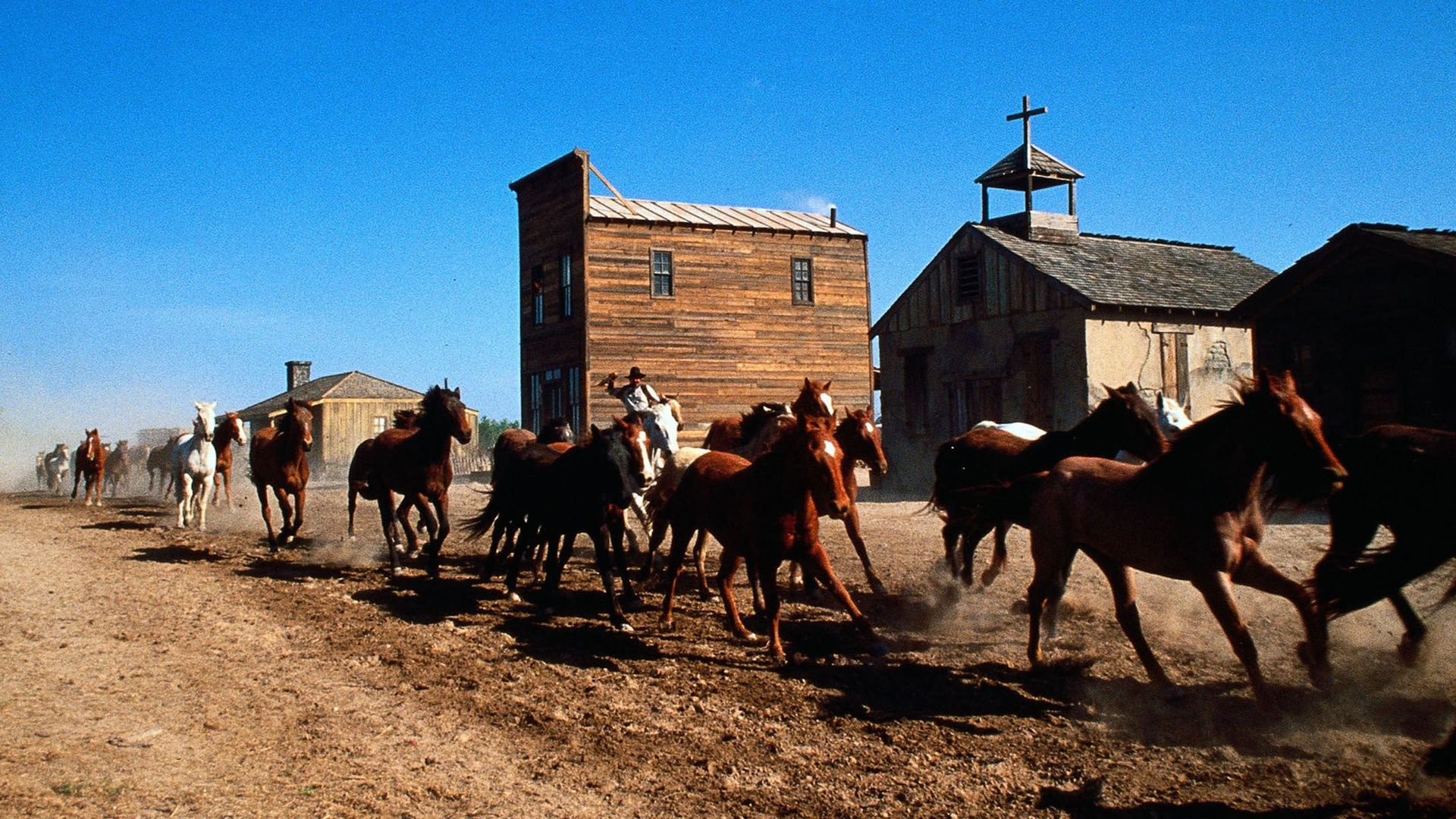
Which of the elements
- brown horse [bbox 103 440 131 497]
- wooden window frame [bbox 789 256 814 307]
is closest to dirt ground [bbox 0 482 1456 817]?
wooden window frame [bbox 789 256 814 307]

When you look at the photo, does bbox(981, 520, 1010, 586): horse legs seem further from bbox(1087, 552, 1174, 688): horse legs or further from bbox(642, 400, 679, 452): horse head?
Result: bbox(642, 400, 679, 452): horse head

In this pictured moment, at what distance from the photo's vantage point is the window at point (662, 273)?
26.5 m

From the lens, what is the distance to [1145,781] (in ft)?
15.9

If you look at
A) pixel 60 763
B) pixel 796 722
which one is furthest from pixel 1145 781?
pixel 60 763

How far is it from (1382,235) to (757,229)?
15812mm

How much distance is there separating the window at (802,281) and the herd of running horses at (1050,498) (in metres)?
16.7

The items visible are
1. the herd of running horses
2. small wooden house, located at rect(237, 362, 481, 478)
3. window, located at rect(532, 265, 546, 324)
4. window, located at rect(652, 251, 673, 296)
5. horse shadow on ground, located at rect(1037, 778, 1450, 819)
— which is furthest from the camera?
small wooden house, located at rect(237, 362, 481, 478)

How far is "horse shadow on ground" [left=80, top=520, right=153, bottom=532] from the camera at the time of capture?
16641 millimetres

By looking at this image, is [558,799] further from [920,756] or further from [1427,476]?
[1427,476]

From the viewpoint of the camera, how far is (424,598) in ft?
32.2

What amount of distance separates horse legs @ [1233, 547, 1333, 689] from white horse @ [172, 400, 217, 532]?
15785 mm

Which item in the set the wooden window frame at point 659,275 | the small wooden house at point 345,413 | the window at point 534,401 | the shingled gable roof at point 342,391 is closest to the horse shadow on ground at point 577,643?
the wooden window frame at point 659,275

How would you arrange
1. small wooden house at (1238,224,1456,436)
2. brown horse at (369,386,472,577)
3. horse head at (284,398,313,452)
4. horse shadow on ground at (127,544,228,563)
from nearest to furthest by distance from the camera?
brown horse at (369,386,472,577), horse shadow on ground at (127,544,228,563), horse head at (284,398,313,452), small wooden house at (1238,224,1456,436)

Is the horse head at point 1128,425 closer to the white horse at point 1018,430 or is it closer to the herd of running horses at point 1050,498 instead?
the herd of running horses at point 1050,498
